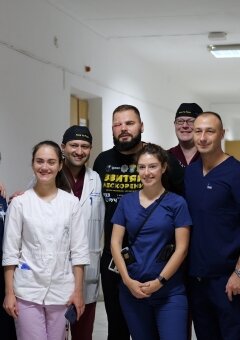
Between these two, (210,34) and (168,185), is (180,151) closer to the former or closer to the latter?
(168,185)

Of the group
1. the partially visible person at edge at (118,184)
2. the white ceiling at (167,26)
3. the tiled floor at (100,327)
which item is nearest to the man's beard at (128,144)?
the partially visible person at edge at (118,184)

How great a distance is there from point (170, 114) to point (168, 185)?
6299 mm

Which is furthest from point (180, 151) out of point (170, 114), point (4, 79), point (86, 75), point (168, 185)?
point (170, 114)

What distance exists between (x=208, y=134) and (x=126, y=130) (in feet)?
1.69

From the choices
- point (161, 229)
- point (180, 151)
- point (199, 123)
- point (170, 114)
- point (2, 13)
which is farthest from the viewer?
point (170, 114)

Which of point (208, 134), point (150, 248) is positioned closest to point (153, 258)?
point (150, 248)

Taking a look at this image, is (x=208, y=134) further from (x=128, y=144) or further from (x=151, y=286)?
(x=151, y=286)

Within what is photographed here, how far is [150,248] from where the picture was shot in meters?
2.62

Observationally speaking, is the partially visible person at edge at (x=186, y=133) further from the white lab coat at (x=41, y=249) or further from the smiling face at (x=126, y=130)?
the white lab coat at (x=41, y=249)

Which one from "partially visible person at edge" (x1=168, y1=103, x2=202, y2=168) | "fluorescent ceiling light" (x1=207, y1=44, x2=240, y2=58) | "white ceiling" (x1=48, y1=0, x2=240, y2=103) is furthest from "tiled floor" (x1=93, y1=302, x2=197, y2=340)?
"fluorescent ceiling light" (x1=207, y1=44, x2=240, y2=58)

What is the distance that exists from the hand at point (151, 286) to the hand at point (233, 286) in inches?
13.9

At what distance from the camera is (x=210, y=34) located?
5.99 meters

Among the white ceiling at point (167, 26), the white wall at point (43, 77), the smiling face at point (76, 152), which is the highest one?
the white ceiling at point (167, 26)

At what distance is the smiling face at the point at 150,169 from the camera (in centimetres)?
270
